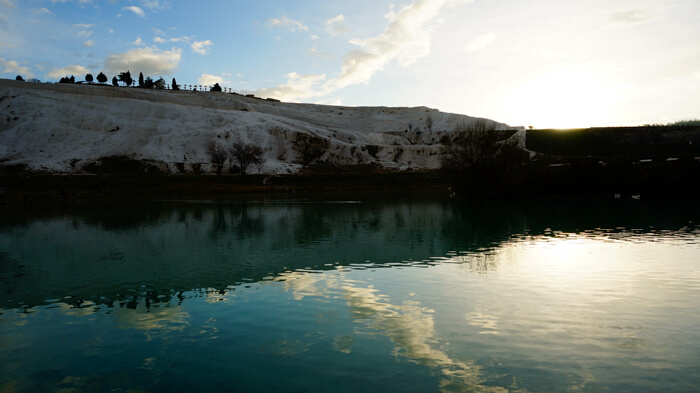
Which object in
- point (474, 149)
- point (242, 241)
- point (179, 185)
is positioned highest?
point (474, 149)

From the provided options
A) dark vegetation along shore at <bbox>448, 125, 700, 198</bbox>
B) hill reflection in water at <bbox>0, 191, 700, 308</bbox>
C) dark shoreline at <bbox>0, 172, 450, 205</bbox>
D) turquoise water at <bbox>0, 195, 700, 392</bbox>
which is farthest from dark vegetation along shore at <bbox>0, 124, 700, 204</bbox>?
turquoise water at <bbox>0, 195, 700, 392</bbox>

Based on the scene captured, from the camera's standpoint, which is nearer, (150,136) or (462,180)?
(462,180)

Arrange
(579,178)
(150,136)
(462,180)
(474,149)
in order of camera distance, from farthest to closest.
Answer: (150,136)
(579,178)
(474,149)
(462,180)

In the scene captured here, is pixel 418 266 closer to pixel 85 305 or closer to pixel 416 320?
pixel 416 320

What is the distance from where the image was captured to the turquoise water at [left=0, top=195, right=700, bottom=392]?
10.8 m

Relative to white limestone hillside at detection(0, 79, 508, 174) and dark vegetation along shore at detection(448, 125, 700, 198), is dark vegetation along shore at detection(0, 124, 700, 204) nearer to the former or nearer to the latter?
dark vegetation along shore at detection(448, 125, 700, 198)

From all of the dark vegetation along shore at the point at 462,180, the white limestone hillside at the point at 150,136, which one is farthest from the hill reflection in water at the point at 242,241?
the white limestone hillside at the point at 150,136

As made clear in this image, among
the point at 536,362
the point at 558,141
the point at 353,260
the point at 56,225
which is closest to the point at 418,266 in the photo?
the point at 353,260

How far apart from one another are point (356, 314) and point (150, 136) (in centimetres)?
15497

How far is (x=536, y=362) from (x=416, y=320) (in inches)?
164

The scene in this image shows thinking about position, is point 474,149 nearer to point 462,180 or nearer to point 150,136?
point 462,180

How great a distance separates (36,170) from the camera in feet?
391

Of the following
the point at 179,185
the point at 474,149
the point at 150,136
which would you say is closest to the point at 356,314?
the point at 474,149

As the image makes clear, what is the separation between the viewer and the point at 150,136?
154375 millimetres
